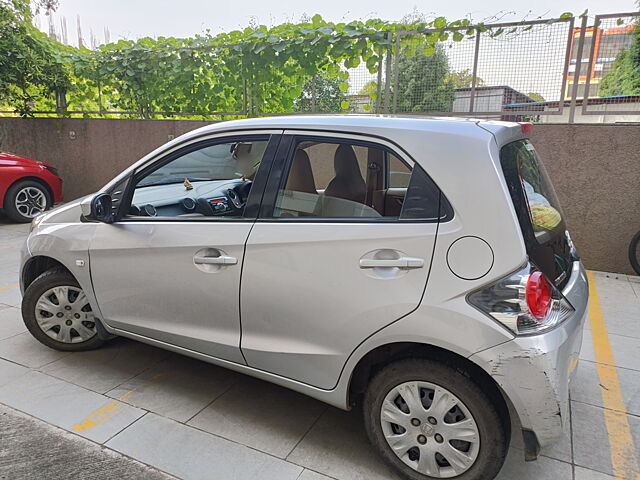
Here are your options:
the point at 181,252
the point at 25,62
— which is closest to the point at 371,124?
the point at 181,252

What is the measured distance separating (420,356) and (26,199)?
7.98 meters

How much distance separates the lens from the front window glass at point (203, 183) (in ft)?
8.91

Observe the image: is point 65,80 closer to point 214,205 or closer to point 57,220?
point 57,220

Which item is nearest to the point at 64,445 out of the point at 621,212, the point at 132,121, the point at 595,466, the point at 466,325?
the point at 466,325

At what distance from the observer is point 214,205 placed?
300 cm

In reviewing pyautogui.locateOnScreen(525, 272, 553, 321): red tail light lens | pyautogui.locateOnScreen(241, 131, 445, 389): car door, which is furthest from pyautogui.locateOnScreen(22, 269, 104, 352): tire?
pyautogui.locateOnScreen(525, 272, 553, 321): red tail light lens

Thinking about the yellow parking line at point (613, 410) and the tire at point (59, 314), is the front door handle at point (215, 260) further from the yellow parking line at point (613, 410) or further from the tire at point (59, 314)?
the yellow parking line at point (613, 410)

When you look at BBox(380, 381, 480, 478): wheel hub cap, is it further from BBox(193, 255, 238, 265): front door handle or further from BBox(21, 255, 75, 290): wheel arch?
BBox(21, 255, 75, 290): wheel arch

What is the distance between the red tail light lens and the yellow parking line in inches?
43.3

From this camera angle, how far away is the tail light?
1.81 m

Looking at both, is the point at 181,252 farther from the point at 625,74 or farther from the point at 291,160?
the point at 625,74

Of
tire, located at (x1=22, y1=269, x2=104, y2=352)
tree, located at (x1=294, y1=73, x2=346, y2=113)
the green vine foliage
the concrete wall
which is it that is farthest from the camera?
tree, located at (x1=294, y1=73, x2=346, y2=113)

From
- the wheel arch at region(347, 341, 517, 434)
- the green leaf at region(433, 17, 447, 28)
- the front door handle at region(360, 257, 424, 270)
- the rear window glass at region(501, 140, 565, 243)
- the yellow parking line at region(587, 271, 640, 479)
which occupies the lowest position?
the yellow parking line at region(587, 271, 640, 479)

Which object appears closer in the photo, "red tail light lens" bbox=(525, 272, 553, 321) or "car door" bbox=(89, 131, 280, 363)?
"red tail light lens" bbox=(525, 272, 553, 321)
